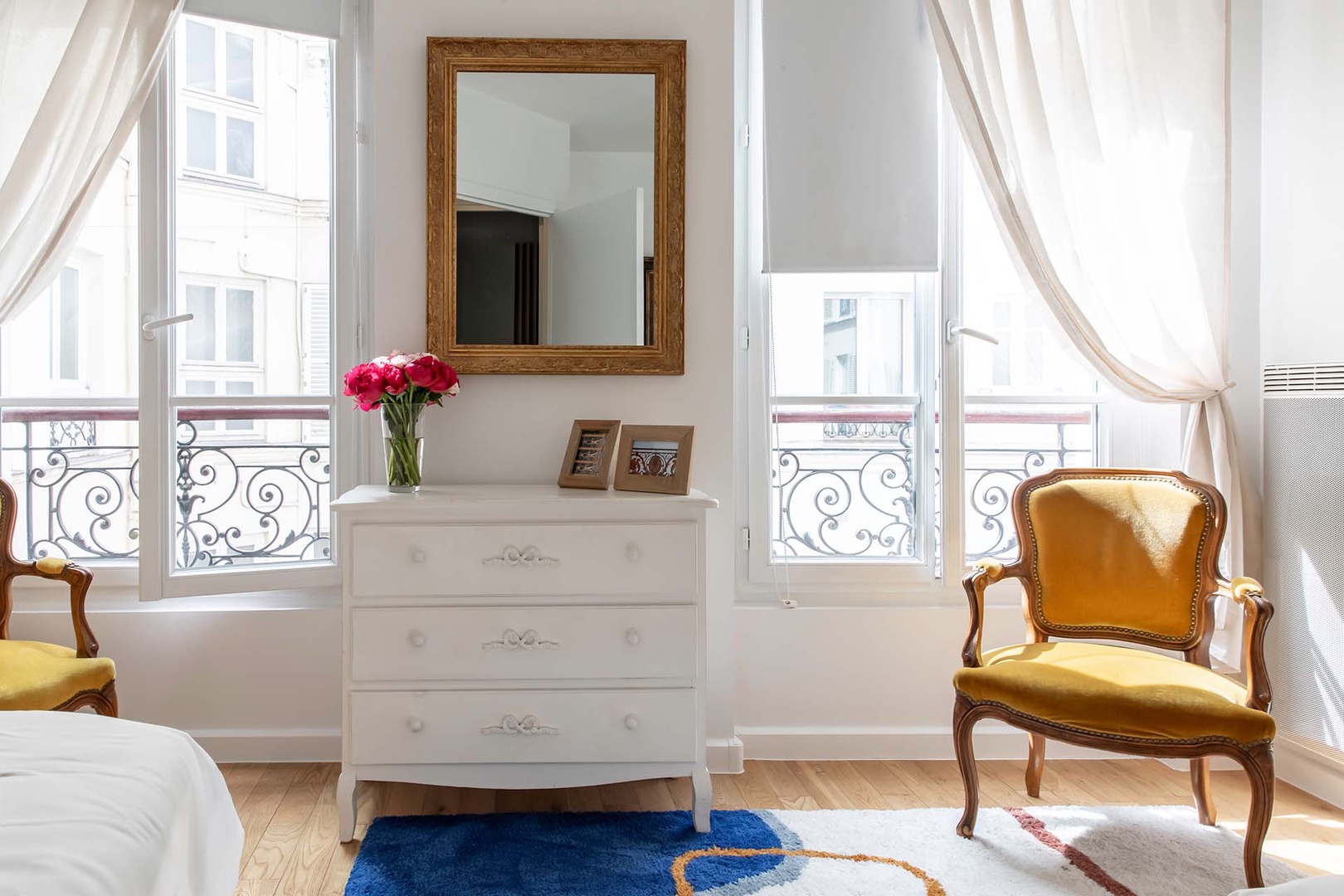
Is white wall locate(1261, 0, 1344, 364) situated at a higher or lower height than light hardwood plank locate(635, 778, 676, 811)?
higher

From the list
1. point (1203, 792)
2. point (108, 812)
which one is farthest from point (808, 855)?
point (108, 812)

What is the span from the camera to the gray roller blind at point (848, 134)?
2.79 m

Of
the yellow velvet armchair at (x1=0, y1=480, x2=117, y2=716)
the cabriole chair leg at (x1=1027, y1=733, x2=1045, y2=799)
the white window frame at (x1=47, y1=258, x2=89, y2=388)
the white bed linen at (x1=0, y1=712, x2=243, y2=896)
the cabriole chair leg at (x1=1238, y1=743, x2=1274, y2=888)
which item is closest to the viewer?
the white bed linen at (x1=0, y1=712, x2=243, y2=896)

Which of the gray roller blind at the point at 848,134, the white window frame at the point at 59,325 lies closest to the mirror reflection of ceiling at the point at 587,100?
the gray roller blind at the point at 848,134

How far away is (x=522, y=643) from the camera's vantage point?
7.18 ft

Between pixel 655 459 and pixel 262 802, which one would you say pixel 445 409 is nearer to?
pixel 655 459

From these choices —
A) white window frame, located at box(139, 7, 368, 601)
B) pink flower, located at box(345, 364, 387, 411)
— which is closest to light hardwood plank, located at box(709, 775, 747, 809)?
white window frame, located at box(139, 7, 368, 601)

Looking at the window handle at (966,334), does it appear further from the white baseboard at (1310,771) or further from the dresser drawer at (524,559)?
the white baseboard at (1310,771)

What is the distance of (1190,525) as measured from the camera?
2406 millimetres

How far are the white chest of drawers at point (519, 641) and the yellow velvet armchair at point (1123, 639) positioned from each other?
2.69 ft

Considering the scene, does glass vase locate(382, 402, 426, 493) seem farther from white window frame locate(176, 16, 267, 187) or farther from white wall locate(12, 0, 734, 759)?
white window frame locate(176, 16, 267, 187)

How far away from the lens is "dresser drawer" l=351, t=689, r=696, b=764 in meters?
2.17

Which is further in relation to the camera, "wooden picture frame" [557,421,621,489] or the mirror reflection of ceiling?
the mirror reflection of ceiling

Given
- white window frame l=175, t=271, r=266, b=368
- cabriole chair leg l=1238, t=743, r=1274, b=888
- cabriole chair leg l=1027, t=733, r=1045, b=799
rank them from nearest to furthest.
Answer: cabriole chair leg l=1238, t=743, r=1274, b=888, cabriole chair leg l=1027, t=733, r=1045, b=799, white window frame l=175, t=271, r=266, b=368
